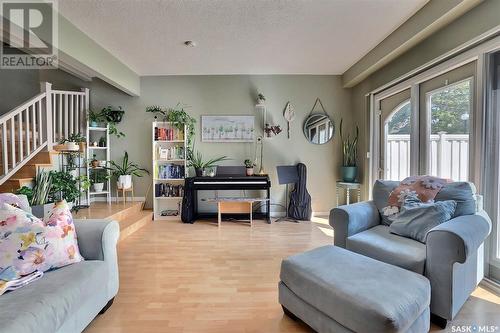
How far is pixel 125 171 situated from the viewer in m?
4.43

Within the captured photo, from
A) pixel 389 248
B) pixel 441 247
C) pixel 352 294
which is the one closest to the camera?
pixel 352 294

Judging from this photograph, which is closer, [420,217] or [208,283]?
[420,217]

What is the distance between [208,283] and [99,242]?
0.96 m

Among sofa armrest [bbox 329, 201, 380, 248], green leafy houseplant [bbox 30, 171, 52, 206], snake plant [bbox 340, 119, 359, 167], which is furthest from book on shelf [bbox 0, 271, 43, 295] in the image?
snake plant [bbox 340, 119, 359, 167]

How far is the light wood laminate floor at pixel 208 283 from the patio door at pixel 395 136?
1.29m

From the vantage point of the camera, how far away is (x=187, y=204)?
167 inches

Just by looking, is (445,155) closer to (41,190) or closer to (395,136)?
(395,136)

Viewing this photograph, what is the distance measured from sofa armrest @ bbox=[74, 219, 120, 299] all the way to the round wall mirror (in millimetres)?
3593

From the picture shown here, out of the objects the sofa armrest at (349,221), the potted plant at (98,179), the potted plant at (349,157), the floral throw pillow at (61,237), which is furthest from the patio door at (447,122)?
the potted plant at (98,179)

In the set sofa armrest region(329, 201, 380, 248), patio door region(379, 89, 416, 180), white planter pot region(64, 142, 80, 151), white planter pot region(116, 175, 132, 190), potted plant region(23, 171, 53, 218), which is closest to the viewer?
sofa armrest region(329, 201, 380, 248)

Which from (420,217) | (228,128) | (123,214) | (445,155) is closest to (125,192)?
(123,214)

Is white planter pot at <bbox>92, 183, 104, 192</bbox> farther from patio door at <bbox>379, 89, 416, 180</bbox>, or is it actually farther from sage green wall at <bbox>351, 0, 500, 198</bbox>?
patio door at <bbox>379, 89, 416, 180</bbox>

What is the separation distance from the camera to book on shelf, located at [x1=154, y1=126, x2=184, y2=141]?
4.38m

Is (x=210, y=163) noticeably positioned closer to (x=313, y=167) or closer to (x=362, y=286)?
(x=313, y=167)
